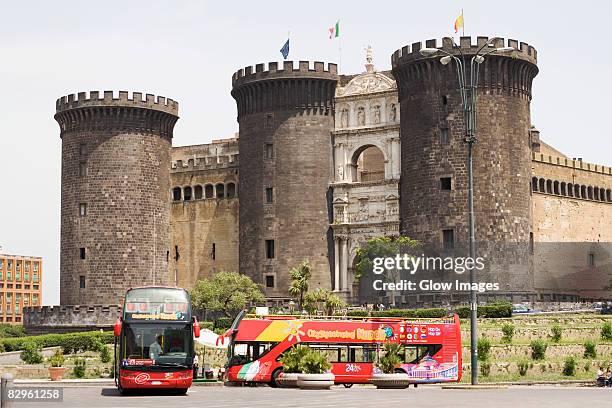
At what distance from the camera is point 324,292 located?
77.2 metres

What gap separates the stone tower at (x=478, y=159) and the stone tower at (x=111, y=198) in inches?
811

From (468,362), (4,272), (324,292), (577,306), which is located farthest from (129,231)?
(4,272)

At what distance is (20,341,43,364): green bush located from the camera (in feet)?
207

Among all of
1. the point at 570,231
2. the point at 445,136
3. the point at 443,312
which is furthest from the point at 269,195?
the point at 570,231

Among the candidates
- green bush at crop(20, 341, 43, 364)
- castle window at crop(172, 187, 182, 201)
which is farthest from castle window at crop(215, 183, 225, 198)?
green bush at crop(20, 341, 43, 364)

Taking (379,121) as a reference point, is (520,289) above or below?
below

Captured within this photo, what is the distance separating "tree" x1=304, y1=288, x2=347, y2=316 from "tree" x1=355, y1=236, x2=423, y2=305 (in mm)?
2996

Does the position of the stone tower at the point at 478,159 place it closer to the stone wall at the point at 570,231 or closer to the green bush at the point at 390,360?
the stone wall at the point at 570,231

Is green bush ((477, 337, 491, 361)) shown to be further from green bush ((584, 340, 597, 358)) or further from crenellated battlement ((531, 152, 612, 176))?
crenellated battlement ((531, 152, 612, 176))

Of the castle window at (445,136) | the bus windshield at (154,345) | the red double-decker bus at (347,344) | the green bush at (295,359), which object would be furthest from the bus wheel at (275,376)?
the castle window at (445,136)

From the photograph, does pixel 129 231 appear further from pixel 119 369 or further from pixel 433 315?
pixel 119 369

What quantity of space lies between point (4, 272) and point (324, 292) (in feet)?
361

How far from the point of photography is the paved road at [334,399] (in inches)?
1179

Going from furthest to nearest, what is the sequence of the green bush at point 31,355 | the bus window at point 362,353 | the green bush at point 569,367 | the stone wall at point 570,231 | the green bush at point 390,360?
the stone wall at point 570,231 < the green bush at point 31,355 < the green bush at point 569,367 < the bus window at point 362,353 < the green bush at point 390,360
